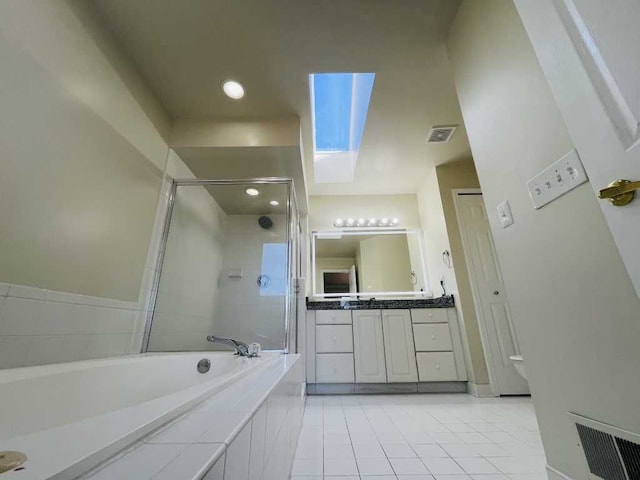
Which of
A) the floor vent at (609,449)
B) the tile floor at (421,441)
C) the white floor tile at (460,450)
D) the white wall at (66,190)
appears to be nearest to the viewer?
the floor vent at (609,449)

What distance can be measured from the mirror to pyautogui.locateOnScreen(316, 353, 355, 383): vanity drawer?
30.9 inches

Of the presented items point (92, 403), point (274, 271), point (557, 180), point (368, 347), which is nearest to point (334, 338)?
point (368, 347)

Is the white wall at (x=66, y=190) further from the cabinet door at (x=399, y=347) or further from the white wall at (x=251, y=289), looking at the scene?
the cabinet door at (x=399, y=347)

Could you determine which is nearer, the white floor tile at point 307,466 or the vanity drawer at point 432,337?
the white floor tile at point 307,466

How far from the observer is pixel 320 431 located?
4.74ft

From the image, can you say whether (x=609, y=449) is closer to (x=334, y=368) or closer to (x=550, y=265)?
(x=550, y=265)

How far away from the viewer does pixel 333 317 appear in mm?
2459

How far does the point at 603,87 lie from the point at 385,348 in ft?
7.37

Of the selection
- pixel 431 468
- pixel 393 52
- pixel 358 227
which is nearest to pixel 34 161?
pixel 393 52

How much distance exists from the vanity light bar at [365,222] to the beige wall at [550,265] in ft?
6.91

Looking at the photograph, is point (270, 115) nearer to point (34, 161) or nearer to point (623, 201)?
point (34, 161)

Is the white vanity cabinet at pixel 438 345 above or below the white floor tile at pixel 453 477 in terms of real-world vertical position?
above

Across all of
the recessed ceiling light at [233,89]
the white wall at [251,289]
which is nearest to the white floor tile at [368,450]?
the white wall at [251,289]

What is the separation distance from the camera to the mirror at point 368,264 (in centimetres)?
300
